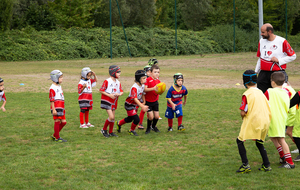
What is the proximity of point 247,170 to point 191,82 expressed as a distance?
13.9 meters

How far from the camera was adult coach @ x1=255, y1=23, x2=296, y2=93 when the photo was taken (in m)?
6.91

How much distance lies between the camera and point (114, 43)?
44594 millimetres

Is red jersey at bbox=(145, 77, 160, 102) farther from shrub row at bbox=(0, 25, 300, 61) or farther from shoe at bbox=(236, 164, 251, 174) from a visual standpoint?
shrub row at bbox=(0, 25, 300, 61)

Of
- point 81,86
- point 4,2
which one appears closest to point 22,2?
point 4,2

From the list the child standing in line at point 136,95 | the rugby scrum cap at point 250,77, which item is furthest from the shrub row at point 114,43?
the rugby scrum cap at point 250,77

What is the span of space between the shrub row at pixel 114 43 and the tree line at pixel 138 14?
8.67 ft

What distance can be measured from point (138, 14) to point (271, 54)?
47020 mm

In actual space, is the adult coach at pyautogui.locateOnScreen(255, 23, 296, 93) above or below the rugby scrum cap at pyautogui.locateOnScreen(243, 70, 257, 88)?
above

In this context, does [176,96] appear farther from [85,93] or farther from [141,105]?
[85,93]

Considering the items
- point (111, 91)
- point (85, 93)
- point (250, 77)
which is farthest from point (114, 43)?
point (250, 77)

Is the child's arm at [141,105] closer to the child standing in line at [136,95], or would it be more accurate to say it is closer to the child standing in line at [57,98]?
the child standing in line at [136,95]

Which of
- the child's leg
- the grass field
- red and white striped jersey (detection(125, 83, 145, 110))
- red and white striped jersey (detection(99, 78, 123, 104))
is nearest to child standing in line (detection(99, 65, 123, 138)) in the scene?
red and white striped jersey (detection(99, 78, 123, 104))

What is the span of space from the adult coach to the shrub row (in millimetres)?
34113

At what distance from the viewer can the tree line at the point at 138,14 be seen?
4497 centimetres
